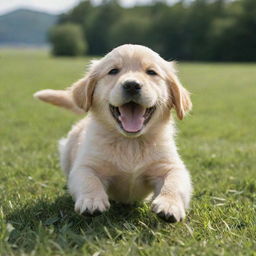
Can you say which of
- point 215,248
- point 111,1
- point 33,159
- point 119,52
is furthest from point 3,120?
point 111,1

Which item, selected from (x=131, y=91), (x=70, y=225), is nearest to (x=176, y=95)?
(x=131, y=91)

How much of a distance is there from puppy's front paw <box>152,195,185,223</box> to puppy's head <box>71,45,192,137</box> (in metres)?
0.65

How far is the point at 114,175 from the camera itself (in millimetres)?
3438

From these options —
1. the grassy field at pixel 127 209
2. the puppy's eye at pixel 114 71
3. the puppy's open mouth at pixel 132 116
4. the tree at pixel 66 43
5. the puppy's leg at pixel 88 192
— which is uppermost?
the puppy's eye at pixel 114 71

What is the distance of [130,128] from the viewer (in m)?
3.32

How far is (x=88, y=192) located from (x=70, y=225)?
253 millimetres

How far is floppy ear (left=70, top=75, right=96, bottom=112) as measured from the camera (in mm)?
3699

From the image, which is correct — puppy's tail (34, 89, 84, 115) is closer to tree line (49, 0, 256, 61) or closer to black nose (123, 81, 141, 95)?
black nose (123, 81, 141, 95)

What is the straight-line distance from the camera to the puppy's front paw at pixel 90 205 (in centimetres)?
279

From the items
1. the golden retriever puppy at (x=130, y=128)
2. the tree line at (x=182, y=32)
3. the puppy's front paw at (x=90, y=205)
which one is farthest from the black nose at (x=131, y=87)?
the tree line at (x=182, y=32)

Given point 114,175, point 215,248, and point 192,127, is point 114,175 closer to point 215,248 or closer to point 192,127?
point 215,248

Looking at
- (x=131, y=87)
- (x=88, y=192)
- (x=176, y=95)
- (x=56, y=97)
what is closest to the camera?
(x=88, y=192)

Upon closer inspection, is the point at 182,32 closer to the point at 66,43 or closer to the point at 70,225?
the point at 66,43

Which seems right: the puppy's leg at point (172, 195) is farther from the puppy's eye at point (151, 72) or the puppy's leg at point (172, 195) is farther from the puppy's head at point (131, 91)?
the puppy's eye at point (151, 72)
